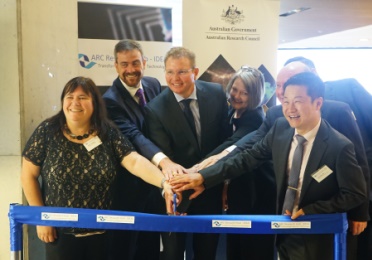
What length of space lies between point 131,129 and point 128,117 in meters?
0.16

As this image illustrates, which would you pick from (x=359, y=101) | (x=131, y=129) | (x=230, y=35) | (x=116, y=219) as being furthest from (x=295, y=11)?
(x=116, y=219)

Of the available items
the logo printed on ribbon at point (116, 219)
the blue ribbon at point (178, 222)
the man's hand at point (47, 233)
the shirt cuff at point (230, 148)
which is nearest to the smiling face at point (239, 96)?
the shirt cuff at point (230, 148)

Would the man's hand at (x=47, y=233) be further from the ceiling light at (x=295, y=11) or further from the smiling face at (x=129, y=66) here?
the ceiling light at (x=295, y=11)

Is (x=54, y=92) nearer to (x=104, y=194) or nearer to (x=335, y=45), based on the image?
(x=104, y=194)

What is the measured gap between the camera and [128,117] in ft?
10.1

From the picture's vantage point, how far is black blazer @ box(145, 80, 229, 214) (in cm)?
282

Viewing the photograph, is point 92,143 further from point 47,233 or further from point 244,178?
point 244,178

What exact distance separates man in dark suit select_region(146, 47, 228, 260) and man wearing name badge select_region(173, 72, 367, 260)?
0.55m

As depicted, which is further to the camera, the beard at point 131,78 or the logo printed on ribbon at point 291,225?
the beard at point 131,78

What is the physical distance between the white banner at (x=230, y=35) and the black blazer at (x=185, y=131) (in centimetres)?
156

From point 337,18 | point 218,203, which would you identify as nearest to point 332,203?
point 218,203

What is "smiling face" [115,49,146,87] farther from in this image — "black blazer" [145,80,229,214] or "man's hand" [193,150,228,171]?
"man's hand" [193,150,228,171]

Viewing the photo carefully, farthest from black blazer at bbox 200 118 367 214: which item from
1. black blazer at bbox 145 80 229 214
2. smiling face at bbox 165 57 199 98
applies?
smiling face at bbox 165 57 199 98

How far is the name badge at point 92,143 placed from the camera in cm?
247
